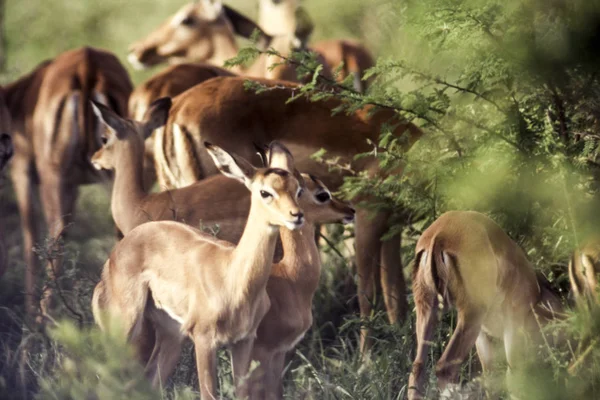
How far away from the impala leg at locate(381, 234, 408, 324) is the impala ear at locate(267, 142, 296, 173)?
1.38 meters

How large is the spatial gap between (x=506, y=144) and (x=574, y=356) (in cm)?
91

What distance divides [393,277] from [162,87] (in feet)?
7.08

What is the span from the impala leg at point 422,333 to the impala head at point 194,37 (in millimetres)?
5678

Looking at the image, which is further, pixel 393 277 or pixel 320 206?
pixel 393 277

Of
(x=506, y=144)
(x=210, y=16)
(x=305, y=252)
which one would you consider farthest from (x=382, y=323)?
(x=210, y=16)

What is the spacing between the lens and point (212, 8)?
1007 centimetres

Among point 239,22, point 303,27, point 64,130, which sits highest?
point 64,130

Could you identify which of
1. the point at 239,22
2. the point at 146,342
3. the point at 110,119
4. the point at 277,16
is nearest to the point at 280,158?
the point at 146,342

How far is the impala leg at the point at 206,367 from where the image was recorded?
444 centimetres

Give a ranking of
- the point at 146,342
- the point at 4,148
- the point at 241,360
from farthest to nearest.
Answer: the point at 4,148, the point at 146,342, the point at 241,360

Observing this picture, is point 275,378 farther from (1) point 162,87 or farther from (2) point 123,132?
(1) point 162,87

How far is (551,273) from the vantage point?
5.20 metres

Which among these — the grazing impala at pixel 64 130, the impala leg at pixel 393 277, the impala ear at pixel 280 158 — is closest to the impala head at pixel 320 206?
the impala ear at pixel 280 158

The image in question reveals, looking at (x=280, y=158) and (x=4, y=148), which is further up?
(x=280, y=158)
